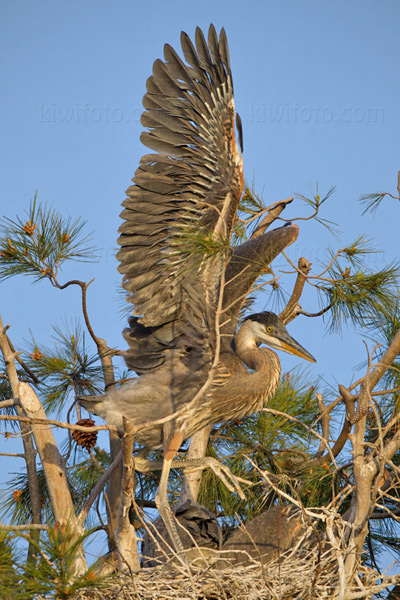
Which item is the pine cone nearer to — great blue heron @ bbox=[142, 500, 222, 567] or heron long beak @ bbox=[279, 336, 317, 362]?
great blue heron @ bbox=[142, 500, 222, 567]

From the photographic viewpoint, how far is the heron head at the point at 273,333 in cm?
443

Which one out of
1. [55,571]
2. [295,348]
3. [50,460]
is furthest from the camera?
[295,348]

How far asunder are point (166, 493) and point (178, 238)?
126 centimetres

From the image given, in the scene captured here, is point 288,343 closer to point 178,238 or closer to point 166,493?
point 178,238

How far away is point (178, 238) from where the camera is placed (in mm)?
3867

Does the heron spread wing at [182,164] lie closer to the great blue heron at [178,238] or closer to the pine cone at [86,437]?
the great blue heron at [178,238]

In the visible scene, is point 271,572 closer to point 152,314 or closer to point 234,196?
point 152,314

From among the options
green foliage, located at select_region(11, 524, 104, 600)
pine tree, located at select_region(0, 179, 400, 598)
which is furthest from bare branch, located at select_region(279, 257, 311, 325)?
green foliage, located at select_region(11, 524, 104, 600)

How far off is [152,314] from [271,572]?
5.30 ft

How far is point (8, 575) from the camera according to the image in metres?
2.42

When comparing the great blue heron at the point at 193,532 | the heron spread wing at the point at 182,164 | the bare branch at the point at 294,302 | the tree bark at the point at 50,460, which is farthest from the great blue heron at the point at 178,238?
the bare branch at the point at 294,302

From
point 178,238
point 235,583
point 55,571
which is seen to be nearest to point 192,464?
point 235,583

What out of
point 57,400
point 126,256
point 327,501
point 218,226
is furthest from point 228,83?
point 327,501

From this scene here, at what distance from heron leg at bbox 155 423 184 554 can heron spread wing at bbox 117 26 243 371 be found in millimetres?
722
